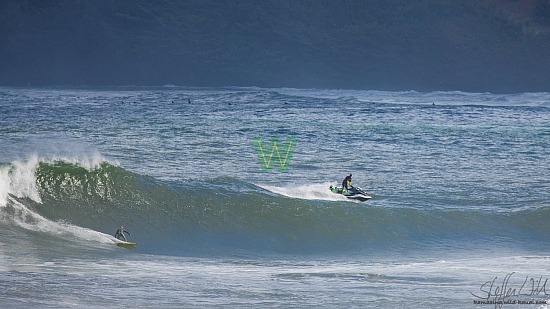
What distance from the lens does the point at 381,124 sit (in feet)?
121

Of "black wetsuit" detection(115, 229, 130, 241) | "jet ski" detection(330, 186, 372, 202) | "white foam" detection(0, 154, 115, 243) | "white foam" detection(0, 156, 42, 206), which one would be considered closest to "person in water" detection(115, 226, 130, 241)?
"black wetsuit" detection(115, 229, 130, 241)

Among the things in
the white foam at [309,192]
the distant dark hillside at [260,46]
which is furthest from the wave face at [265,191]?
the distant dark hillside at [260,46]

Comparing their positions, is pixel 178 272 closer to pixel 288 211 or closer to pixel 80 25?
pixel 288 211

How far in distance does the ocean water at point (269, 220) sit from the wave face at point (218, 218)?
4 cm

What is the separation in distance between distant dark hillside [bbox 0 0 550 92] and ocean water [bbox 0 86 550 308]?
56.8m

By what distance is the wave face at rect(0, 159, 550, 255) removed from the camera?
16.7m

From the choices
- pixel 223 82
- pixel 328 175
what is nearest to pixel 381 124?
pixel 328 175

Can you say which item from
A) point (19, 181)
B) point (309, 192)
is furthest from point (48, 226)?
point (309, 192)

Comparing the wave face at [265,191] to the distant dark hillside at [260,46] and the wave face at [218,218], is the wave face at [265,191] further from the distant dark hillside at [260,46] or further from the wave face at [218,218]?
the distant dark hillside at [260,46]

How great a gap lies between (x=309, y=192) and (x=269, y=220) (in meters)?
2.34

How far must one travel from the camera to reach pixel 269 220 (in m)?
18.2

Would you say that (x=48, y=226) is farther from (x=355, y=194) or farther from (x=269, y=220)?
(x=355, y=194)

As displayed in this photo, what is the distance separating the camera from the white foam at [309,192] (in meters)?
19.7

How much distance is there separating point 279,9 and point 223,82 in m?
21.0
